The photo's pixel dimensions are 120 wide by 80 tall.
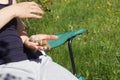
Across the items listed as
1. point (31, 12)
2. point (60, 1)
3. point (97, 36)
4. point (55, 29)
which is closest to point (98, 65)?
point (97, 36)

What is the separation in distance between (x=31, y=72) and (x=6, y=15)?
417 millimetres

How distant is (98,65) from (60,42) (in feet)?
3.71

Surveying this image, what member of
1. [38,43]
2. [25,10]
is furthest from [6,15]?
[38,43]

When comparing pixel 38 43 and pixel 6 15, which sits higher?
pixel 6 15

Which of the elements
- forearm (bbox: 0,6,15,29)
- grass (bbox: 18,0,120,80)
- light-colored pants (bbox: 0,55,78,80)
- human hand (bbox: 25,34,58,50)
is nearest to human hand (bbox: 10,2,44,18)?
forearm (bbox: 0,6,15,29)

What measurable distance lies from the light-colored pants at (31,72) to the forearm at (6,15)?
0.94ft

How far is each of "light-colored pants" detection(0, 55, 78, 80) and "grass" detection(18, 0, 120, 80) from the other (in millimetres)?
1417

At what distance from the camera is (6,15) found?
130 inches

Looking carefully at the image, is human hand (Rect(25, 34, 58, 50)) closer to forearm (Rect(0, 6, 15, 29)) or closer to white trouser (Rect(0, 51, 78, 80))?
white trouser (Rect(0, 51, 78, 80))

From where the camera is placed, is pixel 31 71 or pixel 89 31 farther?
pixel 89 31

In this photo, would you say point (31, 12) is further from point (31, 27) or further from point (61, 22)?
point (61, 22)

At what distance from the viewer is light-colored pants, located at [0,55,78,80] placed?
3.27 metres

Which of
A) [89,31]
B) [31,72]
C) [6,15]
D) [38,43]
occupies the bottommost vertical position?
[89,31]

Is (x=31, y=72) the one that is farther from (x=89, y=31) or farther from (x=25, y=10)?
(x=89, y=31)
